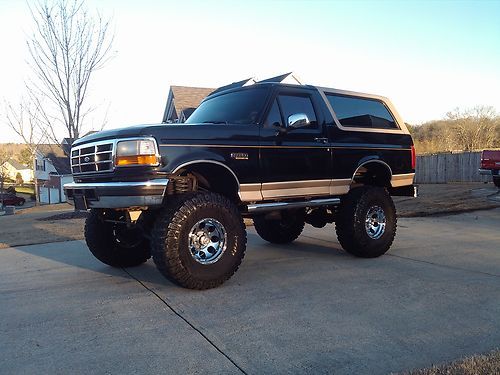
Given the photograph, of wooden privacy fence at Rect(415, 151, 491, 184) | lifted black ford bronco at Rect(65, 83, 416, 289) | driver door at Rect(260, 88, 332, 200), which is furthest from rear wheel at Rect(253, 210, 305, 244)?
wooden privacy fence at Rect(415, 151, 491, 184)

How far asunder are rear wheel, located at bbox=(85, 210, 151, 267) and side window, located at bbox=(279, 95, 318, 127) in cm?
252

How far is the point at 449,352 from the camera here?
131 inches

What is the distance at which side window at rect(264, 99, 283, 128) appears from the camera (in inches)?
223

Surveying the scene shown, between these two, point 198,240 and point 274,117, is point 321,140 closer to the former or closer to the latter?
point 274,117

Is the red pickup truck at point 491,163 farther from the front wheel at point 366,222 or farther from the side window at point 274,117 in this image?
the side window at point 274,117

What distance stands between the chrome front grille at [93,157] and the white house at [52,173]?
34.9 meters

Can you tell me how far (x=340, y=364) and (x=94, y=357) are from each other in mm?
1791

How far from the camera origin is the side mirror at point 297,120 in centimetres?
557

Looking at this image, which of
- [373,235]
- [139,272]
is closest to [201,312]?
[139,272]

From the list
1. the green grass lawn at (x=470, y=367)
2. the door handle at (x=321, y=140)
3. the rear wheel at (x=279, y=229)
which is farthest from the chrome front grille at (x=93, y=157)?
the green grass lawn at (x=470, y=367)

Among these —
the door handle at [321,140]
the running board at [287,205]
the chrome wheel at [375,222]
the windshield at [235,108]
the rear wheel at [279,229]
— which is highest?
the windshield at [235,108]

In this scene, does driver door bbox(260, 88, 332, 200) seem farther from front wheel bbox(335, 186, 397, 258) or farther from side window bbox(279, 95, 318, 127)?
front wheel bbox(335, 186, 397, 258)

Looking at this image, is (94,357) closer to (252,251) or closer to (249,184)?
(249,184)

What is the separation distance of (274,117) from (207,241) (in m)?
1.84
